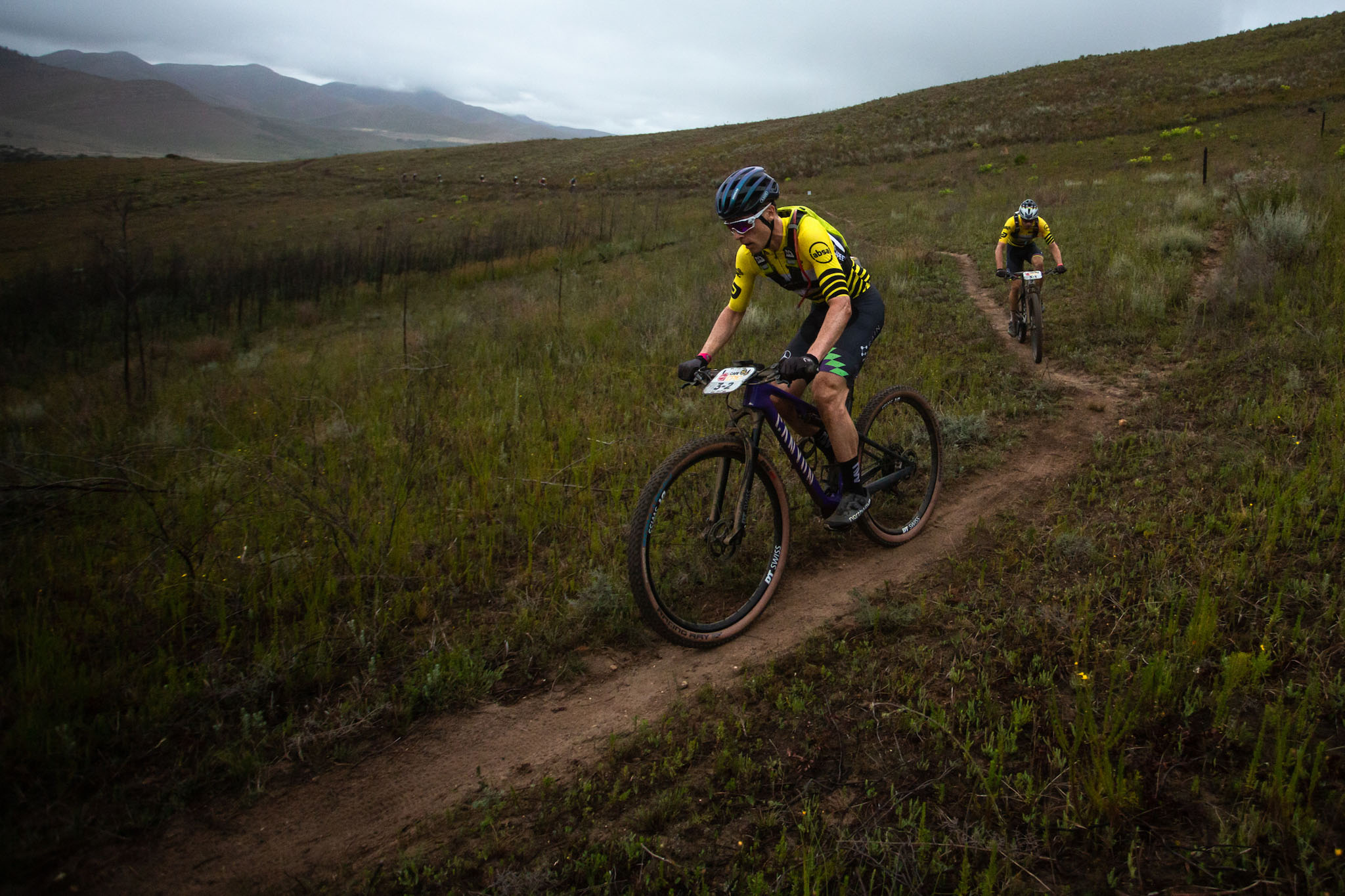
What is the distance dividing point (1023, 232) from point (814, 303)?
23.0 feet

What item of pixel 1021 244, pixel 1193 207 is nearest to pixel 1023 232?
pixel 1021 244

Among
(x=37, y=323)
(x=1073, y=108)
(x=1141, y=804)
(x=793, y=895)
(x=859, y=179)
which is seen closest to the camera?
(x=793, y=895)

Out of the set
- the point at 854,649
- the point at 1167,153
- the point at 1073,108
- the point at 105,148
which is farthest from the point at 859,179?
the point at 105,148

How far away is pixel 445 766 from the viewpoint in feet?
10.3

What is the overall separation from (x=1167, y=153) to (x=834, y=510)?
27.3m

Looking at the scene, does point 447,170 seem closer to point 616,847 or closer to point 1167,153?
point 1167,153

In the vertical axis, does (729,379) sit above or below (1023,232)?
below

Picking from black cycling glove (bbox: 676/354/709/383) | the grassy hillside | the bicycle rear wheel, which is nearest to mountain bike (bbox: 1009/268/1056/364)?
the grassy hillside

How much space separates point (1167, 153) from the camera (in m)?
23.6

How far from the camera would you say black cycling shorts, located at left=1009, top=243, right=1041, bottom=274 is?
984cm

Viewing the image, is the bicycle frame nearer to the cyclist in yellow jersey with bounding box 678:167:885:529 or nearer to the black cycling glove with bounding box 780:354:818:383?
the cyclist in yellow jersey with bounding box 678:167:885:529

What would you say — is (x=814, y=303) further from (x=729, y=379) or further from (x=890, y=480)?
(x=890, y=480)

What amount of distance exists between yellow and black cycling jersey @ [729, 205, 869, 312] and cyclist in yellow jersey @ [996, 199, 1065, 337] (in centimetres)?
591

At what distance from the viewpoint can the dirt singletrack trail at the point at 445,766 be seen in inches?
101
